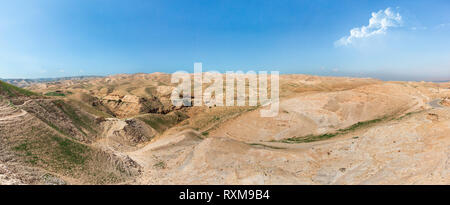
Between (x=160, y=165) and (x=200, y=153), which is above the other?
(x=200, y=153)

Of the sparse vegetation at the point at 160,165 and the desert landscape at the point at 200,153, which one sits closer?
the desert landscape at the point at 200,153

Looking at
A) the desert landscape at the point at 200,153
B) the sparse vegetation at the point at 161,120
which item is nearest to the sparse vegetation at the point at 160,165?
the desert landscape at the point at 200,153

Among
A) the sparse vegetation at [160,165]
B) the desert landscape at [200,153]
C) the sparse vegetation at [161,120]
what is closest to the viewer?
the desert landscape at [200,153]

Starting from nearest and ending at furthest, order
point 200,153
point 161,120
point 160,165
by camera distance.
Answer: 1. point 200,153
2. point 160,165
3. point 161,120

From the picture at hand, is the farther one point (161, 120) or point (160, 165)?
point (161, 120)

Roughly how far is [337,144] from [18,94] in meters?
29.1

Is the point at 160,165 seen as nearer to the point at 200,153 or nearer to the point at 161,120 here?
the point at 200,153

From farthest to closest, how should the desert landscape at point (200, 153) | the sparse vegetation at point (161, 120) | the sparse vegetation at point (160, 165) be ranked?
1. the sparse vegetation at point (161, 120)
2. the sparse vegetation at point (160, 165)
3. the desert landscape at point (200, 153)

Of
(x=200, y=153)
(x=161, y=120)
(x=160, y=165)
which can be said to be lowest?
(x=160, y=165)

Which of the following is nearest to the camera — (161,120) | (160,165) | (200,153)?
(200,153)

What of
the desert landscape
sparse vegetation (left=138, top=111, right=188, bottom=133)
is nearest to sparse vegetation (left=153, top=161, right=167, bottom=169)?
the desert landscape

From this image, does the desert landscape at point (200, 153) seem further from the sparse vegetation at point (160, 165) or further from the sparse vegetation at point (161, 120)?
the sparse vegetation at point (161, 120)

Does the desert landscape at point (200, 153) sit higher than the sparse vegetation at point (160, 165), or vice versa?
the desert landscape at point (200, 153)

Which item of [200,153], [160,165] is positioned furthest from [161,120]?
[200,153]
